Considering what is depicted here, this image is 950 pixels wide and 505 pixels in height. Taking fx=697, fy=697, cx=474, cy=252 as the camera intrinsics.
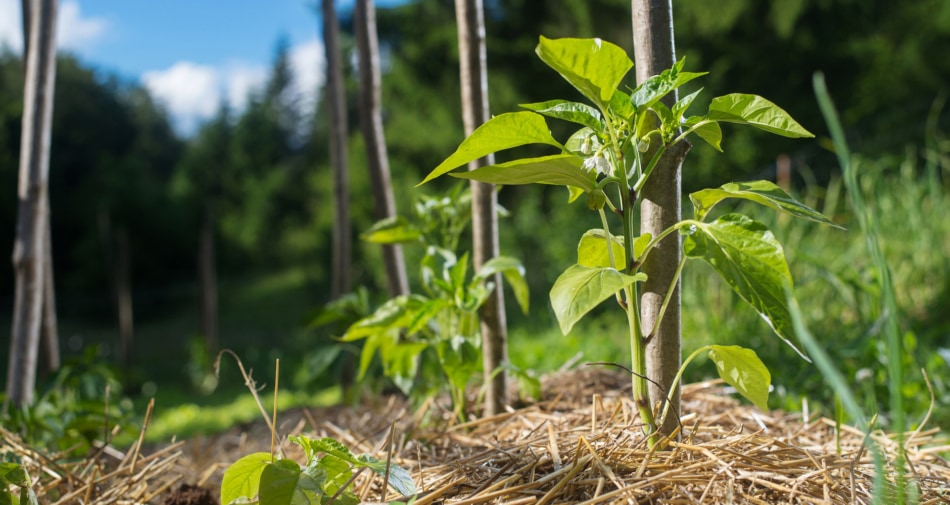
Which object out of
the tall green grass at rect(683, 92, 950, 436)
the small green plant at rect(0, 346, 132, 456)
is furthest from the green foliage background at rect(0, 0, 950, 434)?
the small green plant at rect(0, 346, 132, 456)

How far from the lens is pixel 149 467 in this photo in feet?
4.17

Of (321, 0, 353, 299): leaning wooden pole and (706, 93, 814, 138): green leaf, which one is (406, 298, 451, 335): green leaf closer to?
(706, 93, 814, 138): green leaf

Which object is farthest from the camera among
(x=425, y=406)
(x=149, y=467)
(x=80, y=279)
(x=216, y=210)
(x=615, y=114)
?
(x=216, y=210)

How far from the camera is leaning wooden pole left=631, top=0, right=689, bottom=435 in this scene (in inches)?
40.6

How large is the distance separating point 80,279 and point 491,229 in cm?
1517

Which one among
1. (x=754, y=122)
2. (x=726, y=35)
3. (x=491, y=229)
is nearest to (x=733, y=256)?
(x=754, y=122)

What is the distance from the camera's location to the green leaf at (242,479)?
3.20 feet

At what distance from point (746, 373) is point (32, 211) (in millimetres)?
2105

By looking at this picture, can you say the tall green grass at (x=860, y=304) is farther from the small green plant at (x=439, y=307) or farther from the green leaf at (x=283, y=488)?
the green leaf at (x=283, y=488)

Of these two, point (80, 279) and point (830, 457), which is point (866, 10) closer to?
point (830, 457)

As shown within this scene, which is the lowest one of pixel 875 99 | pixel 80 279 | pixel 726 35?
pixel 80 279

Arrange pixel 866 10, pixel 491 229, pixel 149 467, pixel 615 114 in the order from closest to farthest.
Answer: pixel 615 114
pixel 149 467
pixel 491 229
pixel 866 10

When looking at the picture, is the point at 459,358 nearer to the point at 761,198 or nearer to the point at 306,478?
the point at 306,478

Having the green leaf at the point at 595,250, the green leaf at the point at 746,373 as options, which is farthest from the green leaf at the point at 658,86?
the green leaf at the point at 746,373
